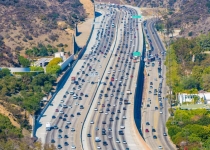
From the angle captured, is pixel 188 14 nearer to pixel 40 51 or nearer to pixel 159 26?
pixel 159 26

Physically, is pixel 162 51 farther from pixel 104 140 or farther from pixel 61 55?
pixel 104 140

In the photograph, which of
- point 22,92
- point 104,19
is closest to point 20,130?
point 22,92

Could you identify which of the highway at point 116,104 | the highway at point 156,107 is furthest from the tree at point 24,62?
the highway at point 156,107

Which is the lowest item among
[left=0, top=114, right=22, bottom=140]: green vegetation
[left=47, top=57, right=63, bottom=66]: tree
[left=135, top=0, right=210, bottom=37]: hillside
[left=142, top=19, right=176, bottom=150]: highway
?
[left=142, top=19, right=176, bottom=150]: highway

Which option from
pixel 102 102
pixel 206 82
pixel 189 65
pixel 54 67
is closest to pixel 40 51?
pixel 54 67

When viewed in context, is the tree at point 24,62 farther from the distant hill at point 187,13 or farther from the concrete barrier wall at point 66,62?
the distant hill at point 187,13

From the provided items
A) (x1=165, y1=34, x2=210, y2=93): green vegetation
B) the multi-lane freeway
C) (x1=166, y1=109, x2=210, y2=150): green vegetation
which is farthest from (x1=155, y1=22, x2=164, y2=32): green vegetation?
(x1=166, y1=109, x2=210, y2=150): green vegetation

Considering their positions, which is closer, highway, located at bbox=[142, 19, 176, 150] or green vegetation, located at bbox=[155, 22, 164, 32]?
highway, located at bbox=[142, 19, 176, 150]

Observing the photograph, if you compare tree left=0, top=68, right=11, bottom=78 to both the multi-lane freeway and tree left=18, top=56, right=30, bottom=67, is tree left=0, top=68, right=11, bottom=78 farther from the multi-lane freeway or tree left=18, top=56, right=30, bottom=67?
the multi-lane freeway
